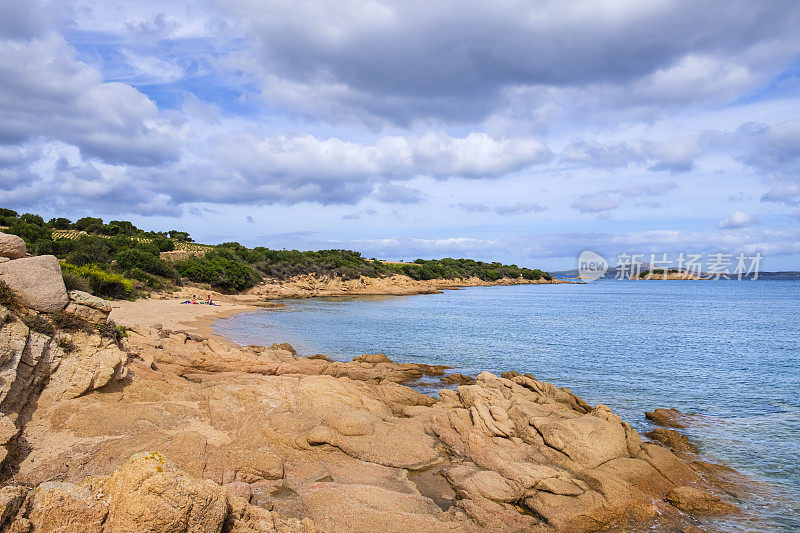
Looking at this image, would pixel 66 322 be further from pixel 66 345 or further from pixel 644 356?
pixel 644 356

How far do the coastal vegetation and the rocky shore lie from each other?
9.57 m

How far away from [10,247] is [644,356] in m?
28.9

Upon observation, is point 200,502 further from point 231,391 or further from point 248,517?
point 231,391

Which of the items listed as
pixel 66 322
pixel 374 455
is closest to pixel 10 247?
pixel 66 322

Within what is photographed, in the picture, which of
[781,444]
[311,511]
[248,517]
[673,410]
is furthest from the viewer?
[673,410]

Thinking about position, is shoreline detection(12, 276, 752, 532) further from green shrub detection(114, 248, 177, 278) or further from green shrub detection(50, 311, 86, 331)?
green shrub detection(114, 248, 177, 278)

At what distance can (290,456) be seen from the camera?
9.77 m

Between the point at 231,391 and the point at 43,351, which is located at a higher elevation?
the point at 43,351

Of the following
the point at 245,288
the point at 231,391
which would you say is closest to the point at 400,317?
the point at 245,288

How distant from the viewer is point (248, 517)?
6066 millimetres

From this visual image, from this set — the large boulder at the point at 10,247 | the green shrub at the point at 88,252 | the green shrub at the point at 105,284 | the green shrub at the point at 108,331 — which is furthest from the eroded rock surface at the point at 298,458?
the green shrub at the point at 88,252

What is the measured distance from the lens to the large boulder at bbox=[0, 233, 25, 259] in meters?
10.9

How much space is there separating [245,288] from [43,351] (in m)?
58.0

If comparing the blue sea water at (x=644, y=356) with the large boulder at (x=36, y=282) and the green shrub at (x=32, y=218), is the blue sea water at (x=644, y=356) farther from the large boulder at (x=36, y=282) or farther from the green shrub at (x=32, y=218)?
the green shrub at (x=32, y=218)
